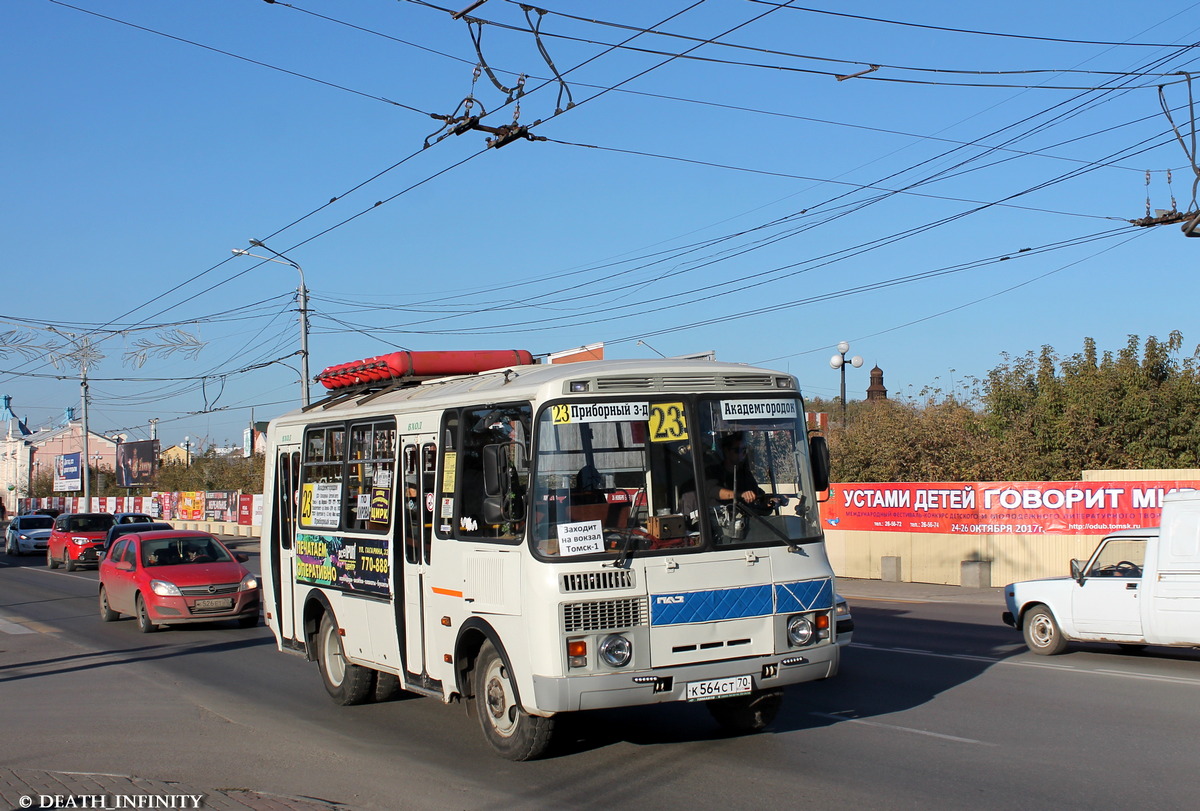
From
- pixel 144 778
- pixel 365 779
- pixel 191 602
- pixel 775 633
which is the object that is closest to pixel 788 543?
pixel 775 633

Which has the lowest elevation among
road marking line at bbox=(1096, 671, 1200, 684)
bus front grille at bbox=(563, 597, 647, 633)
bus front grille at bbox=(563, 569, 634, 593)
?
road marking line at bbox=(1096, 671, 1200, 684)

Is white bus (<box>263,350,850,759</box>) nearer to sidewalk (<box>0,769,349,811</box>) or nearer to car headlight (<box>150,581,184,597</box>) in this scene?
sidewalk (<box>0,769,349,811</box>)

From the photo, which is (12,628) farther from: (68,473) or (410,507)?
(68,473)

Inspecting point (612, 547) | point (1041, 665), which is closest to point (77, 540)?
point (1041, 665)

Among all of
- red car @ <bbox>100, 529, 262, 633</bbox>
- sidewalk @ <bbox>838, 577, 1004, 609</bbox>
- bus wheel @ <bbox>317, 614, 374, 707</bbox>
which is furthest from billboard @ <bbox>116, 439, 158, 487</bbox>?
bus wheel @ <bbox>317, 614, 374, 707</bbox>

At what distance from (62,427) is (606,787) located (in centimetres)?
13210

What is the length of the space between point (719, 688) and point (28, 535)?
43.7m

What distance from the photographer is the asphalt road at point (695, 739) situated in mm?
7047

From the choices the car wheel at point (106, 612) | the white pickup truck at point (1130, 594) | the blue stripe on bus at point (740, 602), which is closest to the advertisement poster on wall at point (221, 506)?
the car wheel at point (106, 612)

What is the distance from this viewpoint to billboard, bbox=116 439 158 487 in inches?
3457

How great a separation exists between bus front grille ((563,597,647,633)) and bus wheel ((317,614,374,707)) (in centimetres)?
379

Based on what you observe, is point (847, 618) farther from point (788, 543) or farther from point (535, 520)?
point (535, 520)

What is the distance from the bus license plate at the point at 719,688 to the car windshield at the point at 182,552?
12.8 m

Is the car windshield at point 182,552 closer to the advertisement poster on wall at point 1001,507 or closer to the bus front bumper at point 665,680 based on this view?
the advertisement poster on wall at point 1001,507
